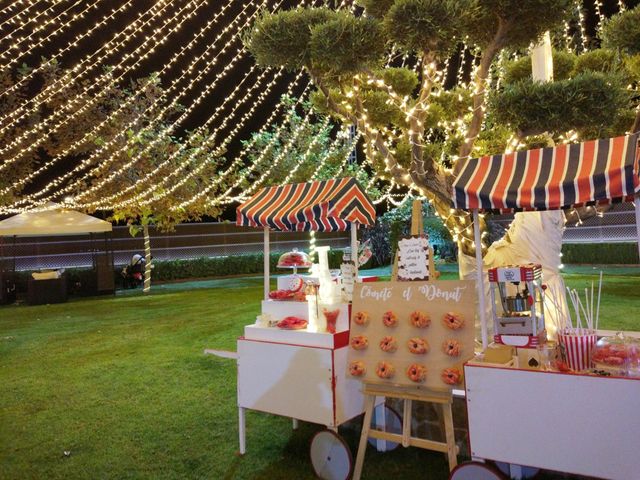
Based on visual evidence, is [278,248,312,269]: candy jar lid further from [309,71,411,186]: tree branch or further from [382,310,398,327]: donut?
[382,310,398,327]: donut

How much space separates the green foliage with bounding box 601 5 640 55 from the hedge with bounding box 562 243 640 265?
10399 mm

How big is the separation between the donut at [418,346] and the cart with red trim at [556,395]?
0.27 metres

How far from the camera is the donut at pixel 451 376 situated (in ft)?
8.91

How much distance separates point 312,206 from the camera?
3.83 m

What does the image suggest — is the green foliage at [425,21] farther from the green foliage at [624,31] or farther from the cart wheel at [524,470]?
the cart wheel at [524,470]

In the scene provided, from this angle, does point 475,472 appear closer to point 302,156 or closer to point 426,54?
point 426,54

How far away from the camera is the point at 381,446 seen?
348 cm

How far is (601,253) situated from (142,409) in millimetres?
14663

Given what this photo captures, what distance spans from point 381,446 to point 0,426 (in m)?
2.97

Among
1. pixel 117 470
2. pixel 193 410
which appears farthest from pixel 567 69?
pixel 117 470

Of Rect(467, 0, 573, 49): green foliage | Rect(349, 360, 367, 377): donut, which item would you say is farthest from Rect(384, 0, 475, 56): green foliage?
Rect(349, 360, 367, 377): donut

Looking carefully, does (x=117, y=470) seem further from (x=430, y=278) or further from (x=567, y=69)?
(x=567, y=69)

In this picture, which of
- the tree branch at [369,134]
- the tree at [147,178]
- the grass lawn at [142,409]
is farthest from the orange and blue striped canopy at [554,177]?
the tree at [147,178]

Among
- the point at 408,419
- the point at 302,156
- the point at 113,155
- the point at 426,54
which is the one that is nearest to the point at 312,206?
the point at 408,419
